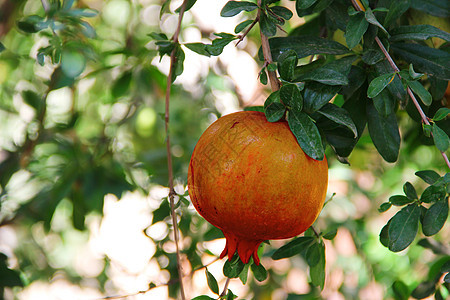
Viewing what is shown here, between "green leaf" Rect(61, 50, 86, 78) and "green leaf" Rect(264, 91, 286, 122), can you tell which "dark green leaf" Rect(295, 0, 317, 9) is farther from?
"green leaf" Rect(61, 50, 86, 78)

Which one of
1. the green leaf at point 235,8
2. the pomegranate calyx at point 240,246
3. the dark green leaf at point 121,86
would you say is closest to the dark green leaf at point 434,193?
the pomegranate calyx at point 240,246

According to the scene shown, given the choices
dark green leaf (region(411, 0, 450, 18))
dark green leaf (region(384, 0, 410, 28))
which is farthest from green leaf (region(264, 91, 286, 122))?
dark green leaf (region(411, 0, 450, 18))

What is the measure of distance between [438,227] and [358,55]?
279 mm

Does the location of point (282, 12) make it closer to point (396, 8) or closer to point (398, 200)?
point (396, 8)

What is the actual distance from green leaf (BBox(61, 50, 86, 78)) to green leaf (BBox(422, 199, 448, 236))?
0.62m

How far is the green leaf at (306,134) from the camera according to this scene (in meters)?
→ 0.57

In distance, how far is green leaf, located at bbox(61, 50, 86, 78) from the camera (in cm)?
84

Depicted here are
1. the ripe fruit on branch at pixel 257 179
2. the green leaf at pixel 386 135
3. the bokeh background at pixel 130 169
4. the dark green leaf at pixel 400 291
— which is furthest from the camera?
the bokeh background at pixel 130 169

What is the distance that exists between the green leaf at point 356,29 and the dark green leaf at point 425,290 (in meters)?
0.58

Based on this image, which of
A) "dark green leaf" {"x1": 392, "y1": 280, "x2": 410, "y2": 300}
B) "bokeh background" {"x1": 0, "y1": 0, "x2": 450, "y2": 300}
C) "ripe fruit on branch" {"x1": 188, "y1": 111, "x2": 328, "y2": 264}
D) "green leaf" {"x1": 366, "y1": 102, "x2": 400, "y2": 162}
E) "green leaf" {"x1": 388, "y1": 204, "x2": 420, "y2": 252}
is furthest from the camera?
"bokeh background" {"x1": 0, "y1": 0, "x2": 450, "y2": 300}

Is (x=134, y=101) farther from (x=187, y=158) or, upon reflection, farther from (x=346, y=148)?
(x=346, y=148)

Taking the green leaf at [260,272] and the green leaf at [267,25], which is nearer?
the green leaf at [267,25]

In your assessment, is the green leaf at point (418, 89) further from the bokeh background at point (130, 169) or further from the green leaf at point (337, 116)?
the bokeh background at point (130, 169)

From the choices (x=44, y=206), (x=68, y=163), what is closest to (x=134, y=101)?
(x=68, y=163)
